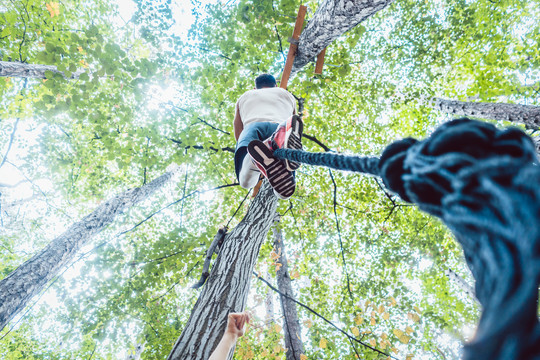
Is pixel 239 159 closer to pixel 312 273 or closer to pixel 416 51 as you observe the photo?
pixel 312 273

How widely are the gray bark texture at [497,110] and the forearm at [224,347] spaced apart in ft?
21.6

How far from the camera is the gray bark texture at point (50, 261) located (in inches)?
155

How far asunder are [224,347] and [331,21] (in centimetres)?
399

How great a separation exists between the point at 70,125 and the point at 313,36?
9171 millimetres

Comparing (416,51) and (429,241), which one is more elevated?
(416,51)

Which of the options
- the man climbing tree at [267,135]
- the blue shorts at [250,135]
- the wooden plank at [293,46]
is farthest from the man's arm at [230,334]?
the wooden plank at [293,46]

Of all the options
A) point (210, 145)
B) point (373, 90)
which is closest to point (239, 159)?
point (210, 145)

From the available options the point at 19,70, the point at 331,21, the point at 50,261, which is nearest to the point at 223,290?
the point at 331,21

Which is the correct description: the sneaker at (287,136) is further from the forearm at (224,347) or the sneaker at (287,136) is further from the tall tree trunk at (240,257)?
the forearm at (224,347)

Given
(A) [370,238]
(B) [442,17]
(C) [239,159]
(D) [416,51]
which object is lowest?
(C) [239,159]

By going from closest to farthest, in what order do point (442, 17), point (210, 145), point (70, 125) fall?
point (210, 145) < point (442, 17) < point (70, 125)

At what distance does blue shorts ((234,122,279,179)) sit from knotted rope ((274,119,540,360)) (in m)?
2.23

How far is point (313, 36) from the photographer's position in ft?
12.7

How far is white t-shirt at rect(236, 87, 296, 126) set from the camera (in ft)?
10.4
